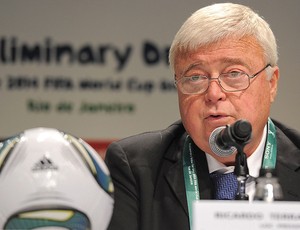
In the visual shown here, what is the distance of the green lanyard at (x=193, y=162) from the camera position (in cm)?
201

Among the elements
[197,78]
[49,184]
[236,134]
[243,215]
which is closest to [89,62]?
[197,78]

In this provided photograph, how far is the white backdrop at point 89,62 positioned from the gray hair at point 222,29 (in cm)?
201

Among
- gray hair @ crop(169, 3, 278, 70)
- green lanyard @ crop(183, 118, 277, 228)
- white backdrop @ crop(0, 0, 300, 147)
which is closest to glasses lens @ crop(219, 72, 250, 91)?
gray hair @ crop(169, 3, 278, 70)

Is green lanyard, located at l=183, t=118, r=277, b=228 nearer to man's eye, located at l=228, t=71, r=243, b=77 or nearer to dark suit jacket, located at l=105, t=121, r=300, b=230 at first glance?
dark suit jacket, located at l=105, t=121, r=300, b=230

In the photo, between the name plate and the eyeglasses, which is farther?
the eyeglasses

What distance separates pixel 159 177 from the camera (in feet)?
6.95

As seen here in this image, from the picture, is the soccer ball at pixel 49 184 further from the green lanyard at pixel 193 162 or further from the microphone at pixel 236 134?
the green lanyard at pixel 193 162

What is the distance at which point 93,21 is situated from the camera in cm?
406

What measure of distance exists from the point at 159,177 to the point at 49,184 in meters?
0.90

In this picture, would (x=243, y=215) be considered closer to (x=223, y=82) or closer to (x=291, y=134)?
(x=223, y=82)

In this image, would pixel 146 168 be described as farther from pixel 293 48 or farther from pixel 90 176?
pixel 293 48

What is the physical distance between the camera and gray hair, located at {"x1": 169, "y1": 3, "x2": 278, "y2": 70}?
1976 millimetres

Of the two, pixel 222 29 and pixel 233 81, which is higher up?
pixel 222 29

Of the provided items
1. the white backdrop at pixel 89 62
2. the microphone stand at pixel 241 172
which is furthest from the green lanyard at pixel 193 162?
the white backdrop at pixel 89 62
